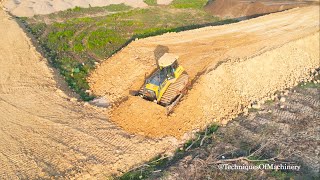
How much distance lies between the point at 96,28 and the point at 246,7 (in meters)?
11.9

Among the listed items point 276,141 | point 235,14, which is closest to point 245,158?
point 276,141

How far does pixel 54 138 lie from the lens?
15.4 metres

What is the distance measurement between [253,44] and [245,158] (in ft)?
30.7

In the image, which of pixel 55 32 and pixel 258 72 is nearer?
pixel 258 72

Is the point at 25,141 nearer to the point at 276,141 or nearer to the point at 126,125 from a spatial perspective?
the point at 126,125

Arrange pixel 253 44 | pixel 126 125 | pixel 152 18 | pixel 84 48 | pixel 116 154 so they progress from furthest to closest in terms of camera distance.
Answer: pixel 152 18
pixel 84 48
pixel 253 44
pixel 126 125
pixel 116 154

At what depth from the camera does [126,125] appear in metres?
16.6

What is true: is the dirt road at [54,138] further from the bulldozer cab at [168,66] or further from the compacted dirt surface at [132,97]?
→ the bulldozer cab at [168,66]

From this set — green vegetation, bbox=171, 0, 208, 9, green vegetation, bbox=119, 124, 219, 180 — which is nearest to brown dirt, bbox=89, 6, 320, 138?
green vegetation, bbox=119, 124, 219, 180

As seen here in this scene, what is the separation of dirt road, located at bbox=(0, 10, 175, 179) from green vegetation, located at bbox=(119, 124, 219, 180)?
0.32 meters

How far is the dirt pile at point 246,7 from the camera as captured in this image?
92.5 feet

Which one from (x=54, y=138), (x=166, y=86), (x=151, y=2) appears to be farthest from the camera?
(x=151, y=2)

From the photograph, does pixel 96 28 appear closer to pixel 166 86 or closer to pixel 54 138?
pixel 166 86

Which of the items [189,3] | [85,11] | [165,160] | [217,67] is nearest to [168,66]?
[217,67]
